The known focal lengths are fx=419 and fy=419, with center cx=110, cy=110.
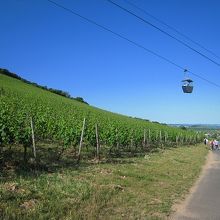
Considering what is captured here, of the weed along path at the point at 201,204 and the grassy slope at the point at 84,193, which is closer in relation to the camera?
the grassy slope at the point at 84,193

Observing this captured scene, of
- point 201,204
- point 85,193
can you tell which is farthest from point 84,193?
point 201,204

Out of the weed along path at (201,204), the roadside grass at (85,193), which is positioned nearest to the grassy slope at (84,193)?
the roadside grass at (85,193)

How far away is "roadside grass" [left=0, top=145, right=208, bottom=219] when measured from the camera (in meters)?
8.88

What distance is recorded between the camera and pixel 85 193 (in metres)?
10.6

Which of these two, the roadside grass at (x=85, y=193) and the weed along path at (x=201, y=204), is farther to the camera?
the weed along path at (x=201, y=204)

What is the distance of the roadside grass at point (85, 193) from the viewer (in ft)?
29.1

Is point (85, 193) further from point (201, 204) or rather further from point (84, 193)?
point (201, 204)

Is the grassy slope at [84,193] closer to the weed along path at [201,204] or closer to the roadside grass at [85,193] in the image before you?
the roadside grass at [85,193]

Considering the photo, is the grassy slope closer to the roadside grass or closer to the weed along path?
the roadside grass

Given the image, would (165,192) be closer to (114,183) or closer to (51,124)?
(114,183)

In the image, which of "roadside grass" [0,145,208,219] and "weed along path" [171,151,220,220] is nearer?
"roadside grass" [0,145,208,219]

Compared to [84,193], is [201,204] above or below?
below

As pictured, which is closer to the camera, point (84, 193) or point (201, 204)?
point (84, 193)

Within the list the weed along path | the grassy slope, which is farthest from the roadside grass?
the weed along path
